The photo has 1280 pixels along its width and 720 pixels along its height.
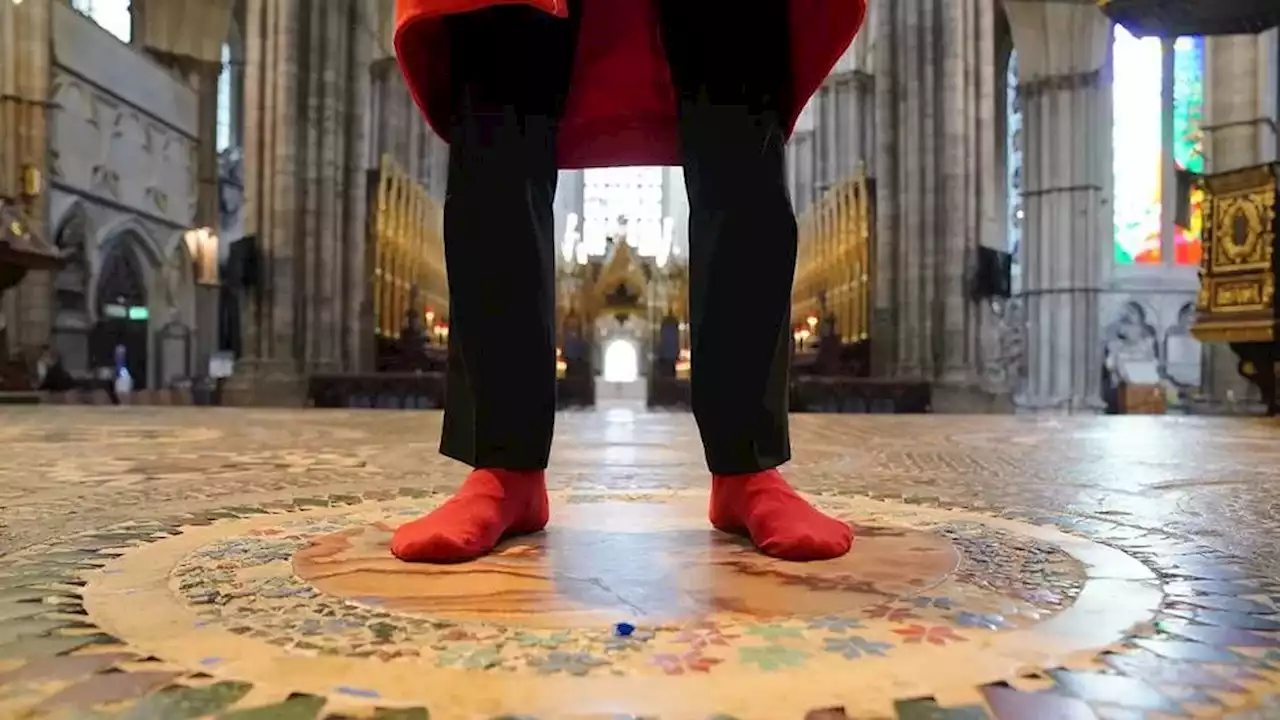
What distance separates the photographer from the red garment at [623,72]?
1.57m

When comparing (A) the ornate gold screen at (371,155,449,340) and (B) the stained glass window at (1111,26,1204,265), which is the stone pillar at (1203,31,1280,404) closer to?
(B) the stained glass window at (1111,26,1204,265)

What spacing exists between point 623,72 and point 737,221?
34cm

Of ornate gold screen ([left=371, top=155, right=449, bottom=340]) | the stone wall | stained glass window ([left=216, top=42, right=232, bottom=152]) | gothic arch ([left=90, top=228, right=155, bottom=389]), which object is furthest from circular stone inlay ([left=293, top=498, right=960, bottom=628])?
stained glass window ([left=216, top=42, right=232, bottom=152])

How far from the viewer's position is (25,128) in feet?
49.3

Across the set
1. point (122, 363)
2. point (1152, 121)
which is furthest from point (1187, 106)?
point (122, 363)

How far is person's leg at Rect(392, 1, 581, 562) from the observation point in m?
1.54

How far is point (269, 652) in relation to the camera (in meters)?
0.94

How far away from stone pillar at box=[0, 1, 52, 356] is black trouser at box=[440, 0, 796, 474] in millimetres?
15324

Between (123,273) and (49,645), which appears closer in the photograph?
(49,645)

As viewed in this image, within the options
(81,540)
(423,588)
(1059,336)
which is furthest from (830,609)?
(1059,336)

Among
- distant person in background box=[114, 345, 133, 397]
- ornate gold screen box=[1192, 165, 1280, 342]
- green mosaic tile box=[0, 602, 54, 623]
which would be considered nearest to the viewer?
green mosaic tile box=[0, 602, 54, 623]

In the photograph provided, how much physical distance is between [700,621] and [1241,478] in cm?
235

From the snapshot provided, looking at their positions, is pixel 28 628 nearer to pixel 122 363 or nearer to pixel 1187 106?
pixel 122 363

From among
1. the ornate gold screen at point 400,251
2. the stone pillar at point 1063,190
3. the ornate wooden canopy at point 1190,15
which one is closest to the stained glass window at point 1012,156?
the stone pillar at point 1063,190
